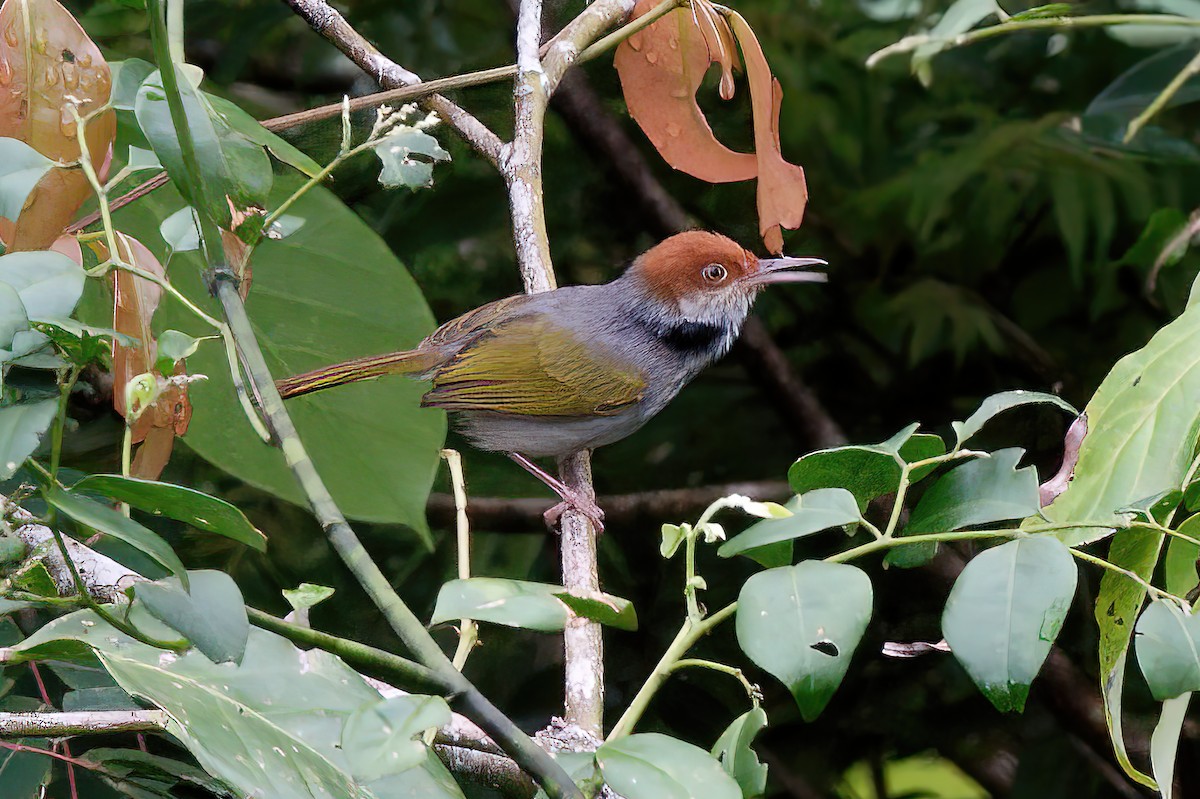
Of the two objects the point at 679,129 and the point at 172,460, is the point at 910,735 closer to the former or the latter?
the point at 679,129

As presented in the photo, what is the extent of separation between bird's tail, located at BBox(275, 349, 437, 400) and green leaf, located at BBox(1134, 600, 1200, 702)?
136 cm

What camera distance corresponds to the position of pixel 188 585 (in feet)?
2.76

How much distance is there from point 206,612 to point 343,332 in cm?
137

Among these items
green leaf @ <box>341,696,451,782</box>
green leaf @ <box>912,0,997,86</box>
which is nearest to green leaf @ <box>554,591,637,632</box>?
green leaf @ <box>341,696,451,782</box>

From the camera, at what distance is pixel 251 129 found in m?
1.24

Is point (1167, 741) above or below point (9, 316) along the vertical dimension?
below

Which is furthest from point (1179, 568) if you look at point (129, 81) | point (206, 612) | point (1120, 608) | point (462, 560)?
point (129, 81)

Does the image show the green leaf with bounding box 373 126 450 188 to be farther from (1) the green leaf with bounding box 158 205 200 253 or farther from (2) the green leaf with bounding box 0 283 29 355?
(2) the green leaf with bounding box 0 283 29 355

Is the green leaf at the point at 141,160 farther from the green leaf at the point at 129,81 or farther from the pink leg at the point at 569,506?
the pink leg at the point at 569,506

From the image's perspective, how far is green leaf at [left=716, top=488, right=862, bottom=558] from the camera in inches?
37.6

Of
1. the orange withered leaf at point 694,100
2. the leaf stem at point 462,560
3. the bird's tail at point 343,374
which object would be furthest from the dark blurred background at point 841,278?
the leaf stem at point 462,560

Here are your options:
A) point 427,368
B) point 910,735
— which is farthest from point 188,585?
point 910,735

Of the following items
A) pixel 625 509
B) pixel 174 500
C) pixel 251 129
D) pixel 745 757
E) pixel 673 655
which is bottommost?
pixel 625 509

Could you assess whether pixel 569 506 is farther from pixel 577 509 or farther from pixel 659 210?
pixel 659 210
